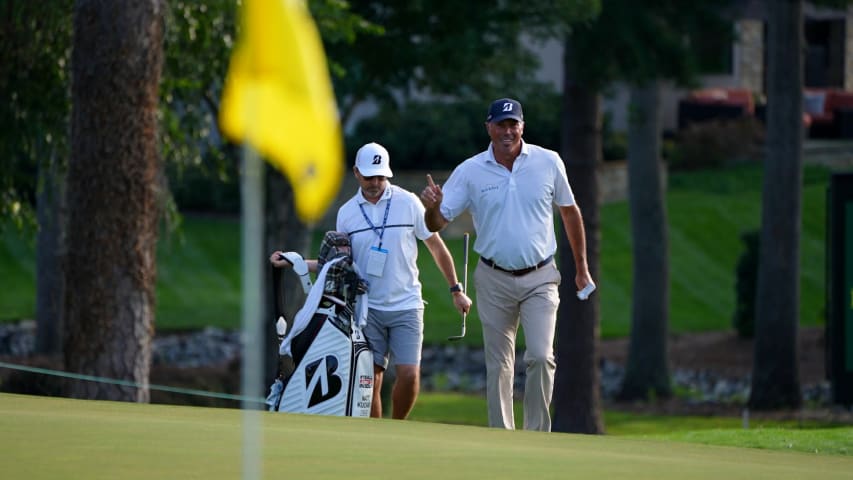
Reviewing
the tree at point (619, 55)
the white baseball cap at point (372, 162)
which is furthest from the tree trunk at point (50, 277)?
the white baseball cap at point (372, 162)

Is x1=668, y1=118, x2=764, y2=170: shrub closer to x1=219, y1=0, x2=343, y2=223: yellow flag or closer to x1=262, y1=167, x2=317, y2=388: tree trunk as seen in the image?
x1=262, y1=167, x2=317, y2=388: tree trunk

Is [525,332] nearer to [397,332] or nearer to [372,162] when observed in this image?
[397,332]

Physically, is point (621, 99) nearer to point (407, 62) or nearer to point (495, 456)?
point (407, 62)

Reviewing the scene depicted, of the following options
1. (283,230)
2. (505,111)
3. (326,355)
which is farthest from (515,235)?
(283,230)

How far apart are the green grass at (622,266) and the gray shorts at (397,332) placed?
1840 cm

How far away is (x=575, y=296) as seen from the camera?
2083cm

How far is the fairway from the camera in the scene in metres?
5.67

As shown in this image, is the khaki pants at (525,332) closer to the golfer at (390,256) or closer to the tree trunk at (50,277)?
the golfer at (390,256)

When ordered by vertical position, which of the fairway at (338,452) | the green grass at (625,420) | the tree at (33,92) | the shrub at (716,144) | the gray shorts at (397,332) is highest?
the shrub at (716,144)

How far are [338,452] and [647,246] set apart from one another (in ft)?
65.9

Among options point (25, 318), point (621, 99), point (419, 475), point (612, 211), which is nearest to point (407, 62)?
point (25, 318)

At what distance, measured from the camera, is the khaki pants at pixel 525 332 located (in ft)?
31.4

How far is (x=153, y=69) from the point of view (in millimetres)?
14461

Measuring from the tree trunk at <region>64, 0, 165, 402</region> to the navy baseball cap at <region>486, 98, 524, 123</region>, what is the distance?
5.45 meters
